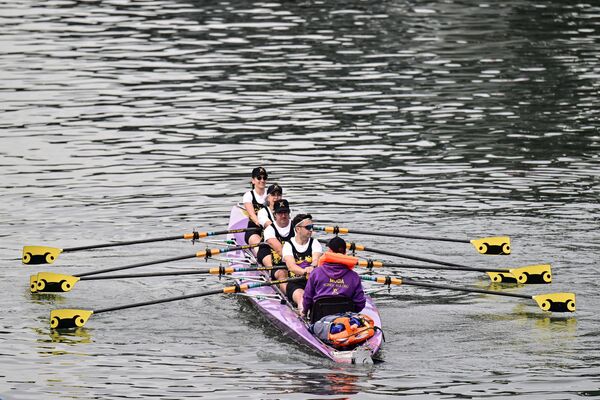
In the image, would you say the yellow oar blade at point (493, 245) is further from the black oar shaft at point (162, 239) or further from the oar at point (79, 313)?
the oar at point (79, 313)

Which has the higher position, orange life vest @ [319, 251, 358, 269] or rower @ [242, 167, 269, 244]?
orange life vest @ [319, 251, 358, 269]

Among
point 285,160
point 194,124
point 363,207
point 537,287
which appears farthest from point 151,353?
point 194,124

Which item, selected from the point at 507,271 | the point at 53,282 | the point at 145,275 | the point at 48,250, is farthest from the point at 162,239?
the point at 507,271

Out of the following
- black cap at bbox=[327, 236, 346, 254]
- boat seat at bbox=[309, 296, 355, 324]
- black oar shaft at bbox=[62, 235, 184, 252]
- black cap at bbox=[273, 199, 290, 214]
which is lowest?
black oar shaft at bbox=[62, 235, 184, 252]

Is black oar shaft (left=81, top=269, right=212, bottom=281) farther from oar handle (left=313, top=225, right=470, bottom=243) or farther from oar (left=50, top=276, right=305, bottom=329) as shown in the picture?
oar handle (left=313, top=225, right=470, bottom=243)

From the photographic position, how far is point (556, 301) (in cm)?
2464

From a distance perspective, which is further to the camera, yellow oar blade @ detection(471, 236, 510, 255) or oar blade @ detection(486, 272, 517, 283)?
yellow oar blade @ detection(471, 236, 510, 255)

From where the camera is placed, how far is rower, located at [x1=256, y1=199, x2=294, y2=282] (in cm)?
2633

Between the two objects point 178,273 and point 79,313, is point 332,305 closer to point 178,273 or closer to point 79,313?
point 178,273

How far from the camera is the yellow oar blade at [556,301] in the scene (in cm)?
2453

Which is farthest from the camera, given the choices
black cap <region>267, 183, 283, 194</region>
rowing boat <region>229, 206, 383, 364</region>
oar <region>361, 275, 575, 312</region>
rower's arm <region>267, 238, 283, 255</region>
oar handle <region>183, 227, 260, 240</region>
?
oar handle <region>183, 227, 260, 240</region>

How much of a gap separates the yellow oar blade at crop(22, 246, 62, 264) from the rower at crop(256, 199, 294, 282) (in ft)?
15.1

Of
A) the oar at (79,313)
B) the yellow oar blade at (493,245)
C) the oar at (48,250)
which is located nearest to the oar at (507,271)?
the yellow oar blade at (493,245)

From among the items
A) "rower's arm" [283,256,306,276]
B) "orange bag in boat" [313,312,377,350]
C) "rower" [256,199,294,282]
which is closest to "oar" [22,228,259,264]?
"rower" [256,199,294,282]
